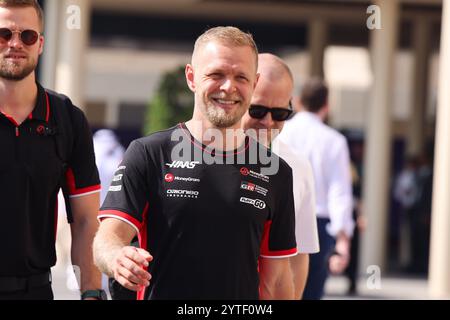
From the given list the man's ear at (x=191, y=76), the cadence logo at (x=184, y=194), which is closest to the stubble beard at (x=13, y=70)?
the man's ear at (x=191, y=76)

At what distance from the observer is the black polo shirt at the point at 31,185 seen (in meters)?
3.90

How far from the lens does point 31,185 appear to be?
3941mm

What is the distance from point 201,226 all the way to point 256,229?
0.22m

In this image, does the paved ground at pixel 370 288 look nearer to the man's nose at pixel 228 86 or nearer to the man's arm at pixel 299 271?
the man's arm at pixel 299 271

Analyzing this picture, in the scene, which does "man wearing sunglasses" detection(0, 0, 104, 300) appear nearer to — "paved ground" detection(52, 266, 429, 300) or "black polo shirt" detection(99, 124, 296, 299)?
"black polo shirt" detection(99, 124, 296, 299)

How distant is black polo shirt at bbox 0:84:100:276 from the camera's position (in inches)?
153

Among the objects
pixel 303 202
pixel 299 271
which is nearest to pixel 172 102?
pixel 303 202

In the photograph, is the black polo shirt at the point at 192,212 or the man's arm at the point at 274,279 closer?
the black polo shirt at the point at 192,212

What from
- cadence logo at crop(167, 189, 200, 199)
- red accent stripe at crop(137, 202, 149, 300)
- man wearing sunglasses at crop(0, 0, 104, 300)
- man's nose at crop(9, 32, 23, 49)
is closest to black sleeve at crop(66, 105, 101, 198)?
man wearing sunglasses at crop(0, 0, 104, 300)

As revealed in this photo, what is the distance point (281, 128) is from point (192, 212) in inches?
60.2

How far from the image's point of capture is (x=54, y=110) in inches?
163

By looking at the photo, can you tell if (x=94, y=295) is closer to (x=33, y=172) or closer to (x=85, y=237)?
(x=85, y=237)

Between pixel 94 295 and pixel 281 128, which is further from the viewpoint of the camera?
pixel 281 128

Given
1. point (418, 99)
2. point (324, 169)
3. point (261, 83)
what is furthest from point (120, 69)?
point (261, 83)
